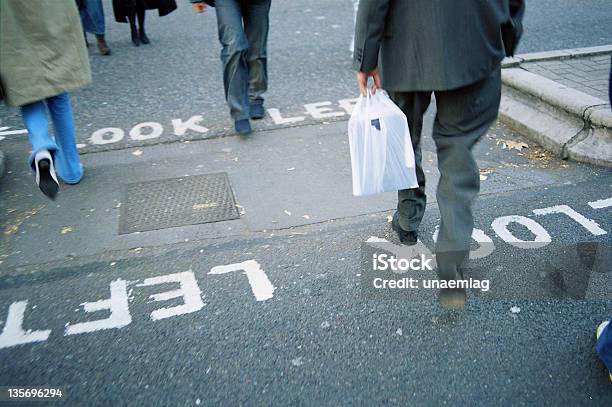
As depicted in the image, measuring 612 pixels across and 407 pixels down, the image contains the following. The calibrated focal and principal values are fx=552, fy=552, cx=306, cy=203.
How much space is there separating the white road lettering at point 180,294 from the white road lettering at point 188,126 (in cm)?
214

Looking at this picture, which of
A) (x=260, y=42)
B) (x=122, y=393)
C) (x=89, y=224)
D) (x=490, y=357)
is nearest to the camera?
(x=122, y=393)

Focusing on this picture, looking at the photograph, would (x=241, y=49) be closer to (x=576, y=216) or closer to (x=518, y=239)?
(x=518, y=239)

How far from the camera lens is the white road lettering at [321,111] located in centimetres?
521

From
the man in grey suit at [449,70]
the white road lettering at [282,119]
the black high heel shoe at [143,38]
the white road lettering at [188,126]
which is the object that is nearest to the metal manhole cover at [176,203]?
the white road lettering at [188,126]

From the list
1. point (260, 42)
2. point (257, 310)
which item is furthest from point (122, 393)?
point (260, 42)

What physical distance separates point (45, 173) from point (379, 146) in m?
2.01

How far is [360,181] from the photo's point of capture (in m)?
2.71

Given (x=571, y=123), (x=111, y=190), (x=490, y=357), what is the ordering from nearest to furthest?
(x=490, y=357)
(x=111, y=190)
(x=571, y=123)

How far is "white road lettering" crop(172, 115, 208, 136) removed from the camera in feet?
16.2

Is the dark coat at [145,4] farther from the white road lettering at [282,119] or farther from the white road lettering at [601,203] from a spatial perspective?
the white road lettering at [601,203]

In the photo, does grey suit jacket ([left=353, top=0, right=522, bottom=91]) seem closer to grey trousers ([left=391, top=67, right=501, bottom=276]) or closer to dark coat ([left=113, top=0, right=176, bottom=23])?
grey trousers ([left=391, top=67, right=501, bottom=276])

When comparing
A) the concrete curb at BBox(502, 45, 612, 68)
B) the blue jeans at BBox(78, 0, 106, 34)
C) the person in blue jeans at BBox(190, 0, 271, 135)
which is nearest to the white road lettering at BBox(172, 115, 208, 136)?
the person in blue jeans at BBox(190, 0, 271, 135)

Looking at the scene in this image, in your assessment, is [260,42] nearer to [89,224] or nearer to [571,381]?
[89,224]

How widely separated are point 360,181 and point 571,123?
8.61ft
